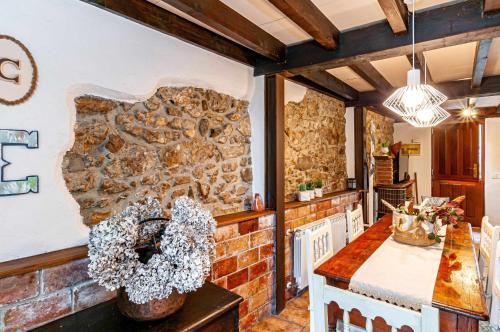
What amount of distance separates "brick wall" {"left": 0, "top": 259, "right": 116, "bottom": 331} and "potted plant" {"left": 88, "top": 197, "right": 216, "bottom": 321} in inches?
11.5

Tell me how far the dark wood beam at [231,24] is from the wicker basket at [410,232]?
1.65m

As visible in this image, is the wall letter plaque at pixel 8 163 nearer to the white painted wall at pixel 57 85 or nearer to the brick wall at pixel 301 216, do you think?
the white painted wall at pixel 57 85

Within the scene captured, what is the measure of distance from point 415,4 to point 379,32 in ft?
0.90

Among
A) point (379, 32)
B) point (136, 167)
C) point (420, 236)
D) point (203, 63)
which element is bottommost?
point (420, 236)

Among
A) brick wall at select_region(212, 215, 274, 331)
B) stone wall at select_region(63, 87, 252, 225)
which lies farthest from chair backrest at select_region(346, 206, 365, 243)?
stone wall at select_region(63, 87, 252, 225)

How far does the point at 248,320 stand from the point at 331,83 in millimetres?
2619

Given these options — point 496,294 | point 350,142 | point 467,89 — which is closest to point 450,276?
point 496,294

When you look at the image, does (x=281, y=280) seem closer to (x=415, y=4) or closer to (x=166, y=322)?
(x=166, y=322)

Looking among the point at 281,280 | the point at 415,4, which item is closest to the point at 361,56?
the point at 415,4

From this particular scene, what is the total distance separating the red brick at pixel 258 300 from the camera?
2.38 metres

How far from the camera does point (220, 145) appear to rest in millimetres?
2320

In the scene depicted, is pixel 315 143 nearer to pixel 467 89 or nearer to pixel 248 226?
pixel 248 226

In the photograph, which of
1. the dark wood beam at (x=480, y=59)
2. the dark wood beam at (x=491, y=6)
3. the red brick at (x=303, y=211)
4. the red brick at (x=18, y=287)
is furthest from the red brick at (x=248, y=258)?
the dark wood beam at (x=480, y=59)

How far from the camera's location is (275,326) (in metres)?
2.42
